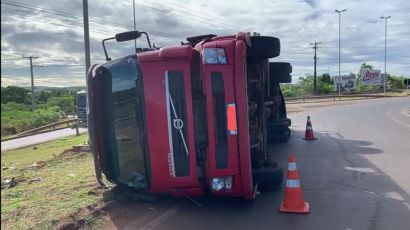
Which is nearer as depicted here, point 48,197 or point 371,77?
point 48,197

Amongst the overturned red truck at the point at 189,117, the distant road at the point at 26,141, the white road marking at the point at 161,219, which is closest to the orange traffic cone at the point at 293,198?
the overturned red truck at the point at 189,117

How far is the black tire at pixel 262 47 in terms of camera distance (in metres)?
6.49

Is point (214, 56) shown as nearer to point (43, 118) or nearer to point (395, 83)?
point (43, 118)

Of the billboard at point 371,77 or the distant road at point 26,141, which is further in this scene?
the billboard at point 371,77

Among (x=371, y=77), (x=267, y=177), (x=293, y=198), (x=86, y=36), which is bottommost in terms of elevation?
(x=293, y=198)

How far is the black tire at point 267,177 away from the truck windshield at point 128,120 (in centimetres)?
178

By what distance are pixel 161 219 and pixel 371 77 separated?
7816cm

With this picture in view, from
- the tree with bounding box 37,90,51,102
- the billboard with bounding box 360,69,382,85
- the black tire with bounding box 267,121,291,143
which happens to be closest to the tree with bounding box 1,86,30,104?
the black tire with bounding box 267,121,291,143

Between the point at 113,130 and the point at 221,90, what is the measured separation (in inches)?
68.7

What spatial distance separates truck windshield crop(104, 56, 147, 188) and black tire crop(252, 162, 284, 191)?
5.84ft

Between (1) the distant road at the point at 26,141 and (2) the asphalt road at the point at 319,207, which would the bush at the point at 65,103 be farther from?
(2) the asphalt road at the point at 319,207

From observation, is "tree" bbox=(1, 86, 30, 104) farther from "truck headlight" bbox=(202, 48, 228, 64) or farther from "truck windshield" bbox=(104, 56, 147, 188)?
"truck headlight" bbox=(202, 48, 228, 64)

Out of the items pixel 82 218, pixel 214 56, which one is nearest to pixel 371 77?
pixel 214 56

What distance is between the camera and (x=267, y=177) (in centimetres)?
686
